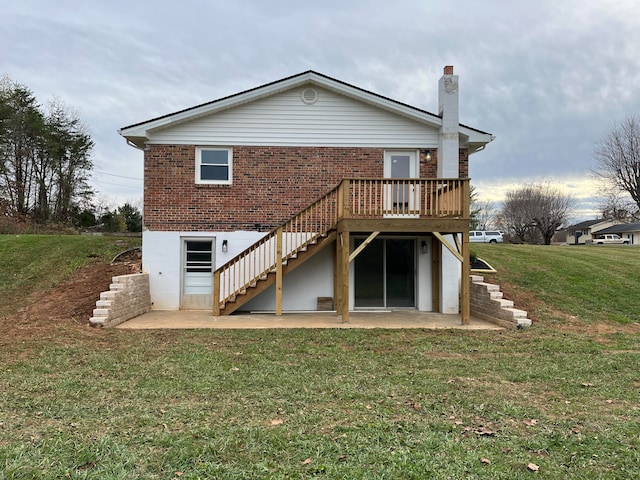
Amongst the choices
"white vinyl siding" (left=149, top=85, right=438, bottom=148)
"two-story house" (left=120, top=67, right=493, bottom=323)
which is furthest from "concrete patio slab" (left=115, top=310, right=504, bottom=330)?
"white vinyl siding" (left=149, top=85, right=438, bottom=148)

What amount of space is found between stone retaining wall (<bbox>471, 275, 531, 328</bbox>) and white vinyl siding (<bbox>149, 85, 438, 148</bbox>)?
4148 millimetres

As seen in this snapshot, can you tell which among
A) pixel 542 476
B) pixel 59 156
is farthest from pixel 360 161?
pixel 59 156

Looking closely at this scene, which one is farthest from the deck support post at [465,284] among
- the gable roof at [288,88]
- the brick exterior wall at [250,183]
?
the gable roof at [288,88]

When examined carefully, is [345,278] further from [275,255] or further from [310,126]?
[310,126]

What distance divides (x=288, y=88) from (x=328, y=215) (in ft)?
12.3

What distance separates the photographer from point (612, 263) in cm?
1535

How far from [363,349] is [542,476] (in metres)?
4.16

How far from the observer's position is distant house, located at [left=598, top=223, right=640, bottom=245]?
164 feet

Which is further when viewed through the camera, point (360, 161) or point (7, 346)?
point (360, 161)

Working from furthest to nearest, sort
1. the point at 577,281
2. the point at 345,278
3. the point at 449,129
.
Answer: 1. the point at 577,281
2. the point at 449,129
3. the point at 345,278

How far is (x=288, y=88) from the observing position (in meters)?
11.9

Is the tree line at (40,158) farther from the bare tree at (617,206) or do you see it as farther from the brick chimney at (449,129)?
the bare tree at (617,206)

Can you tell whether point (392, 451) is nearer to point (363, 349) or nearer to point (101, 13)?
point (363, 349)

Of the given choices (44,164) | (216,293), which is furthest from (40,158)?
(216,293)
